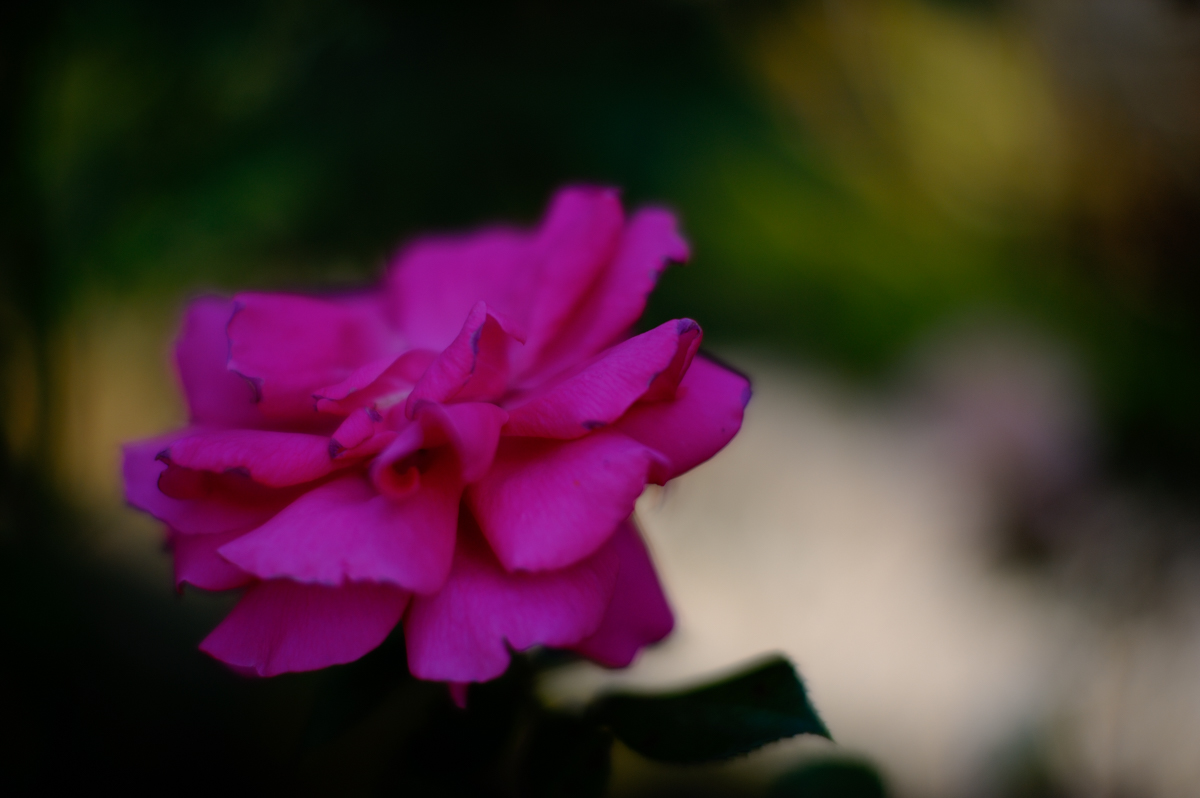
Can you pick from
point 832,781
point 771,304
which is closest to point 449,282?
point 832,781

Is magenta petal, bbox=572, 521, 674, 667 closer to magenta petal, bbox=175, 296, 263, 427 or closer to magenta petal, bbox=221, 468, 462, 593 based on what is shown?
magenta petal, bbox=221, 468, 462, 593

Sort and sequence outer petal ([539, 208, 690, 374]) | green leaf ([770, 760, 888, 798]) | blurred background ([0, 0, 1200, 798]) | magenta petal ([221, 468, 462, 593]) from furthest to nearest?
blurred background ([0, 0, 1200, 798])
green leaf ([770, 760, 888, 798])
outer petal ([539, 208, 690, 374])
magenta petal ([221, 468, 462, 593])

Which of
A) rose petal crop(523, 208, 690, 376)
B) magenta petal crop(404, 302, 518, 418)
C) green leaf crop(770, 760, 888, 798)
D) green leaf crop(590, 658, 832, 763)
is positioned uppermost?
rose petal crop(523, 208, 690, 376)

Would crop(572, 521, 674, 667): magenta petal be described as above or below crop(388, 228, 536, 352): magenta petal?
below

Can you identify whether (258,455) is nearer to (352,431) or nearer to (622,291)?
(352,431)

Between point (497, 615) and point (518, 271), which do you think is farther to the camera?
point (518, 271)

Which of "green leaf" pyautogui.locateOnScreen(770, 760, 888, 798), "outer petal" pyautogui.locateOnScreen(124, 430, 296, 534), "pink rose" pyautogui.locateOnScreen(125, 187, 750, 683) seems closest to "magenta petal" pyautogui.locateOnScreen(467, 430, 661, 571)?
"pink rose" pyautogui.locateOnScreen(125, 187, 750, 683)
